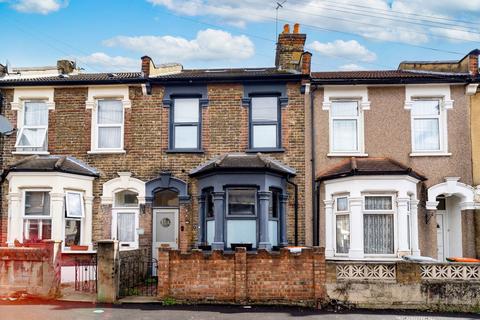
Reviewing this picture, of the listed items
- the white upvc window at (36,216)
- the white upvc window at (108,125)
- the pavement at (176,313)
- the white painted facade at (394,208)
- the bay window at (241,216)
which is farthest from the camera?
the white upvc window at (108,125)

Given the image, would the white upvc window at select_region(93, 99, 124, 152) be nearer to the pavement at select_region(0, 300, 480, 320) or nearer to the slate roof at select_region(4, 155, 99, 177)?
the slate roof at select_region(4, 155, 99, 177)

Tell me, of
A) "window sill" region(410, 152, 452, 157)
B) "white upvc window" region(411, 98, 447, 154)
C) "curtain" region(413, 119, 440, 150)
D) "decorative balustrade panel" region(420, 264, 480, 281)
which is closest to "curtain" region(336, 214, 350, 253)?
"window sill" region(410, 152, 452, 157)

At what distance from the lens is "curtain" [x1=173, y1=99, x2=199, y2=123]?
16875 mm

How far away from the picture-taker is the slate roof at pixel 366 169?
14.9 meters

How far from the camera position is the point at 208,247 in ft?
50.9

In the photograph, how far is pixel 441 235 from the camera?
1673cm

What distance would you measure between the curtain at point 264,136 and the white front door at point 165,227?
134 inches

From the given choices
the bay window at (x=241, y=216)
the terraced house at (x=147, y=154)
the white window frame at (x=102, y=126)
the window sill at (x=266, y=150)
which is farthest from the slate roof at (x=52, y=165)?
the window sill at (x=266, y=150)

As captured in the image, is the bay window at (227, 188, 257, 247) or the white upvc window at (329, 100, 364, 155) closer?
the bay window at (227, 188, 257, 247)

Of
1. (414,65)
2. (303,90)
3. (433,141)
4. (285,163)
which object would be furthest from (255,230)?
(414,65)

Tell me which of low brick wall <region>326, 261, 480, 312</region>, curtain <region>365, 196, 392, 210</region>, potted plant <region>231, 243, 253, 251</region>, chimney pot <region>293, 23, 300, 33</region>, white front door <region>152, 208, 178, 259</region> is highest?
chimney pot <region>293, 23, 300, 33</region>

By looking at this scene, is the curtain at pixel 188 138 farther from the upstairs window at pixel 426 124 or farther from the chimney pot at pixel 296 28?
the upstairs window at pixel 426 124

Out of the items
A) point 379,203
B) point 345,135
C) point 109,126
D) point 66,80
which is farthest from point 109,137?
point 379,203

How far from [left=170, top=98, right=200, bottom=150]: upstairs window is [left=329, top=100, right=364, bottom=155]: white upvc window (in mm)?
4290
